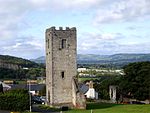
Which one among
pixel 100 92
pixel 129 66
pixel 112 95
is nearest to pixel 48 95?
pixel 112 95

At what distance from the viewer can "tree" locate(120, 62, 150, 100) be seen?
7656 cm

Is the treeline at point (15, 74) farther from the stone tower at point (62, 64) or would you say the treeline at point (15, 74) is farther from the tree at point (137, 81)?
the stone tower at point (62, 64)

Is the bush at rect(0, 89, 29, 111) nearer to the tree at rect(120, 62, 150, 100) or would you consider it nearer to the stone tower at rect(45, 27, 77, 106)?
the stone tower at rect(45, 27, 77, 106)

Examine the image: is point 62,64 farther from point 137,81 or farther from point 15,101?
point 137,81

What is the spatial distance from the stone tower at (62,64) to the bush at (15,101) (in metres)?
4.72

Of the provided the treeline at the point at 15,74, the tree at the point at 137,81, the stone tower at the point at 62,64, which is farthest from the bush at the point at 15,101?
the treeline at the point at 15,74

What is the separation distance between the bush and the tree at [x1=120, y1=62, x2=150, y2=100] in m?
29.5

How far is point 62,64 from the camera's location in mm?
56969

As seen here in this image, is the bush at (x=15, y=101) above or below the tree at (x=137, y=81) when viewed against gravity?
below

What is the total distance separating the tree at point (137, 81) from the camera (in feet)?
251


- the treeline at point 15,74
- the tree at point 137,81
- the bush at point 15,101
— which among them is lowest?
the bush at point 15,101

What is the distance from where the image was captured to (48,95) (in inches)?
2340

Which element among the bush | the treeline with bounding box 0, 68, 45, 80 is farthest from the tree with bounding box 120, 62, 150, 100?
the treeline with bounding box 0, 68, 45, 80

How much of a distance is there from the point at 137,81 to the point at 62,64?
2638 cm
